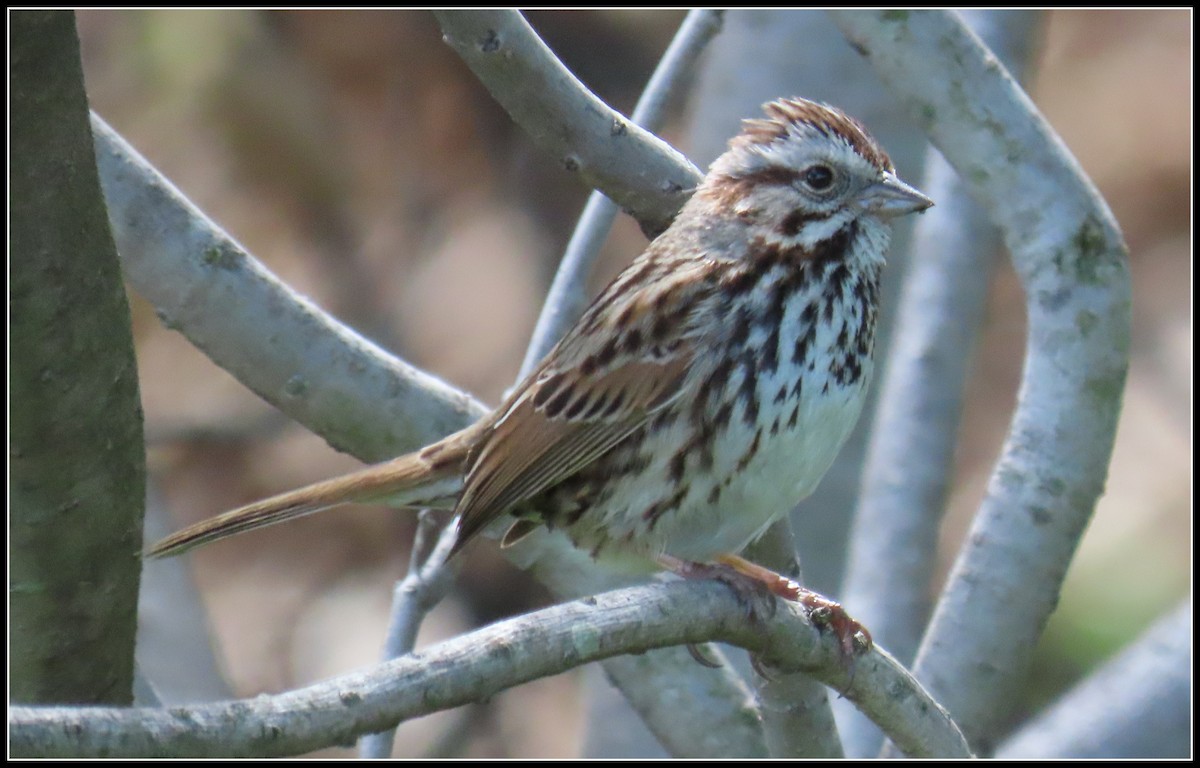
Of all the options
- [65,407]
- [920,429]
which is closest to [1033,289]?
[920,429]

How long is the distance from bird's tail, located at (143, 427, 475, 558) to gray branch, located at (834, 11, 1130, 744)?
3.39 feet

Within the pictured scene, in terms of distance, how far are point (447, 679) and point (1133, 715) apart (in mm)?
2348

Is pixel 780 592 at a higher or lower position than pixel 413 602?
higher

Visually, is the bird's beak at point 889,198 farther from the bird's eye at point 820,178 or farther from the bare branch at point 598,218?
the bare branch at point 598,218

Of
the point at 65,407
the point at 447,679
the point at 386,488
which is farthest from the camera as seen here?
the point at 386,488

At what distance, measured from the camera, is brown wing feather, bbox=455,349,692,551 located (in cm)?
270

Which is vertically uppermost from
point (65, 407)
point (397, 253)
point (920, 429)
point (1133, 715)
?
point (397, 253)

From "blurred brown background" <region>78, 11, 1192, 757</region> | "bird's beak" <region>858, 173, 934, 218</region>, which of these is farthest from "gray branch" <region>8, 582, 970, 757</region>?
"blurred brown background" <region>78, 11, 1192, 757</region>

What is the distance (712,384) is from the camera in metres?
2.65

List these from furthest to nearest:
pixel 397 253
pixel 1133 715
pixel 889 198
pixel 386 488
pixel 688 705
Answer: pixel 397 253, pixel 1133 715, pixel 688 705, pixel 386 488, pixel 889 198

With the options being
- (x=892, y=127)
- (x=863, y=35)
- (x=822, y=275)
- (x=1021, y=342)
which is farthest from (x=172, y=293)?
(x=1021, y=342)

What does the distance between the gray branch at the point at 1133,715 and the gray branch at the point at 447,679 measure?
4.54ft

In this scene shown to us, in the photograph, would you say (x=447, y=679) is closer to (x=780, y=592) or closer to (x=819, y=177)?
(x=780, y=592)

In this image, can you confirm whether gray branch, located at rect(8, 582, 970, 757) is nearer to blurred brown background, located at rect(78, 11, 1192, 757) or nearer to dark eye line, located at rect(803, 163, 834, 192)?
dark eye line, located at rect(803, 163, 834, 192)
